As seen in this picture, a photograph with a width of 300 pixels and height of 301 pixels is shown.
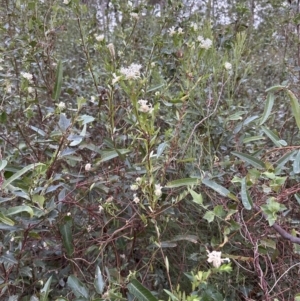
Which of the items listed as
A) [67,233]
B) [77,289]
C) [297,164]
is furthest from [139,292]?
[297,164]

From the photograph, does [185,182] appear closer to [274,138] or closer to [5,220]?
[274,138]

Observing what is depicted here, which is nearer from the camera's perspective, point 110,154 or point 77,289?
point 77,289

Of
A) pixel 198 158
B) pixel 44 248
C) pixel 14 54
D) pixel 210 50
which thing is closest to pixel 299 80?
pixel 210 50

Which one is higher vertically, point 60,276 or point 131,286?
point 131,286

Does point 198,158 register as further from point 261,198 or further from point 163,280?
point 163,280

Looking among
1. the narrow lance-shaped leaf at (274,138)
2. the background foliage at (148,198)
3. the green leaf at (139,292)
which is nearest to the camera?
the green leaf at (139,292)

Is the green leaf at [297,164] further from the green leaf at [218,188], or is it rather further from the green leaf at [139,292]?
the green leaf at [139,292]

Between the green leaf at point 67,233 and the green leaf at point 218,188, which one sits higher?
the green leaf at point 218,188

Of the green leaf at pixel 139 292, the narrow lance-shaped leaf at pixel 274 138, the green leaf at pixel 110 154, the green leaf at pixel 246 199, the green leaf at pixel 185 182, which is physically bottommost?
the green leaf at pixel 139 292

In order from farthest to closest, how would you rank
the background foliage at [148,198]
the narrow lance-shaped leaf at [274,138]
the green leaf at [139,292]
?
the narrow lance-shaped leaf at [274,138] < the background foliage at [148,198] < the green leaf at [139,292]

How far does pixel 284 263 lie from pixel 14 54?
4.37 feet

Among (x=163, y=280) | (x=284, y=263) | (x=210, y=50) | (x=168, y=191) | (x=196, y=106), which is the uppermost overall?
(x=210, y=50)

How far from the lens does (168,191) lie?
112cm

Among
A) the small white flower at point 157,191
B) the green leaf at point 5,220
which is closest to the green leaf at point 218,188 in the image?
the small white flower at point 157,191
